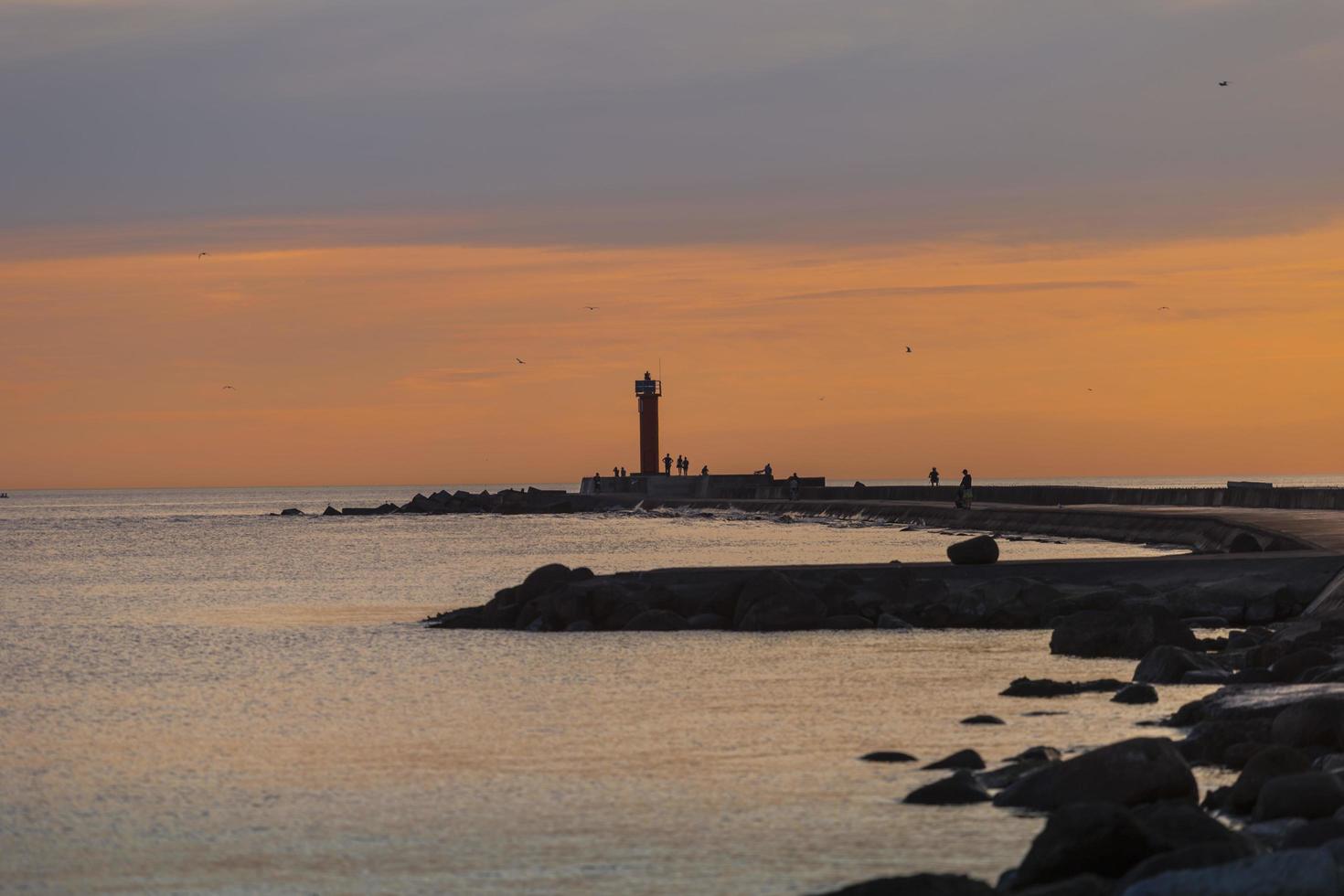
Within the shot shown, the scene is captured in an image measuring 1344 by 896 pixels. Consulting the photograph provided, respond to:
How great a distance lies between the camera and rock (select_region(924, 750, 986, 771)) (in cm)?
1418

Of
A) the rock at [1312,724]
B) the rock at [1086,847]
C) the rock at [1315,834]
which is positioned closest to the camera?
the rock at [1086,847]

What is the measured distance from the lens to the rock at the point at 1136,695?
17.5m

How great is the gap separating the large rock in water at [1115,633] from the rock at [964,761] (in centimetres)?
843

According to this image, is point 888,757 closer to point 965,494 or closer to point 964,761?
point 964,761

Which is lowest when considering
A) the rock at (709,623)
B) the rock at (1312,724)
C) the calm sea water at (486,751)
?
the calm sea water at (486,751)

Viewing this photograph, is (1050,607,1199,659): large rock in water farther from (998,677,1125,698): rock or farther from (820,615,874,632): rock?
(820,615,874,632): rock

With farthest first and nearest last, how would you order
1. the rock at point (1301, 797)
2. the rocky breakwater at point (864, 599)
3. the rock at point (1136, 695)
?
the rocky breakwater at point (864, 599)
the rock at point (1136, 695)
the rock at point (1301, 797)

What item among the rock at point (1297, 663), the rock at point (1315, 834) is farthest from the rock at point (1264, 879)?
the rock at point (1297, 663)

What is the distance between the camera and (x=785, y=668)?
2195cm

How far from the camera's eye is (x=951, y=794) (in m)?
12.9

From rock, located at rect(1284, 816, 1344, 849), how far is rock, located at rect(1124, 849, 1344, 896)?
1.10 meters

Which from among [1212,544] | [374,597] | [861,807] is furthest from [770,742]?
[1212,544]

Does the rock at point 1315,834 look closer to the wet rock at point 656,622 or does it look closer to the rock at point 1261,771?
the rock at point 1261,771

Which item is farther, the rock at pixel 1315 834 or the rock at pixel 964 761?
the rock at pixel 964 761
